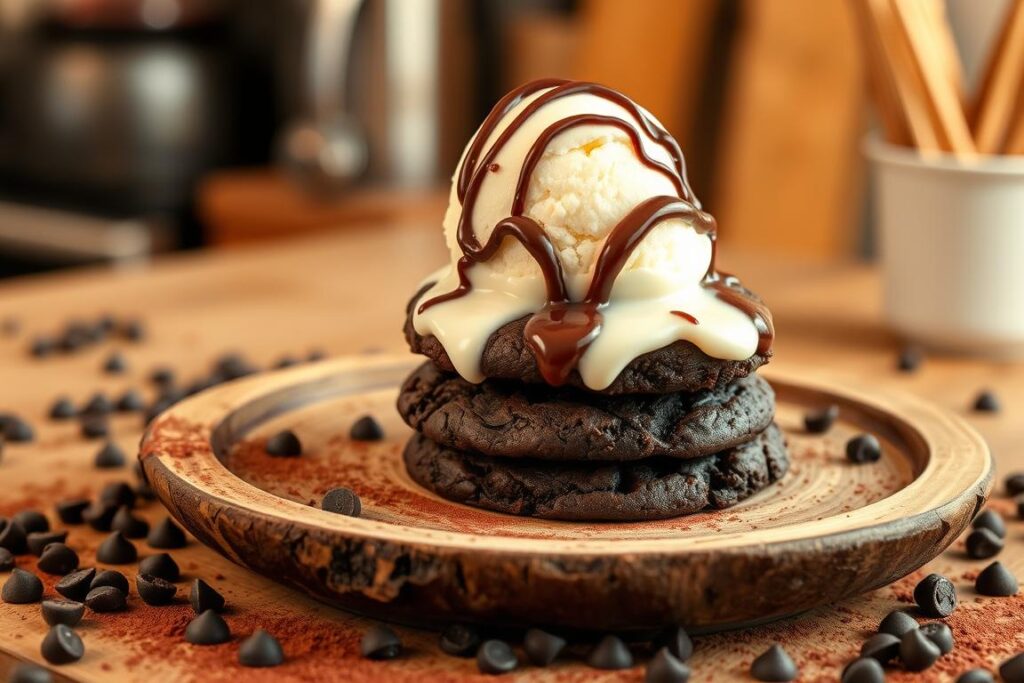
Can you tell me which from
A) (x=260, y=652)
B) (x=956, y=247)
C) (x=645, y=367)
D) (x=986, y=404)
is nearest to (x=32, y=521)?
(x=260, y=652)

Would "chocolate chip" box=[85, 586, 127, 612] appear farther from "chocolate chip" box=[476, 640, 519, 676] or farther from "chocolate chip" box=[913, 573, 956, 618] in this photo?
"chocolate chip" box=[913, 573, 956, 618]

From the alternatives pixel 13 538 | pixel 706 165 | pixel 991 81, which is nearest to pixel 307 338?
pixel 13 538

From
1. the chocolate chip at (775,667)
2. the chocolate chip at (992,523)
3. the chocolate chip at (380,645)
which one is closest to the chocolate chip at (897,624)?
the chocolate chip at (775,667)

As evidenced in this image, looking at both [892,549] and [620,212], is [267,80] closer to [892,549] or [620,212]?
[620,212]

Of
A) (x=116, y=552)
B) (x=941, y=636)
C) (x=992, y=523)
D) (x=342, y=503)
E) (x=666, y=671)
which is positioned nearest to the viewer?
(x=666, y=671)

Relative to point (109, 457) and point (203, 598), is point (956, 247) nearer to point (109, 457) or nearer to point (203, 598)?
point (109, 457)

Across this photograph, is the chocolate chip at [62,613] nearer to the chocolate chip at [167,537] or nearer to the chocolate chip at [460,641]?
the chocolate chip at [167,537]
